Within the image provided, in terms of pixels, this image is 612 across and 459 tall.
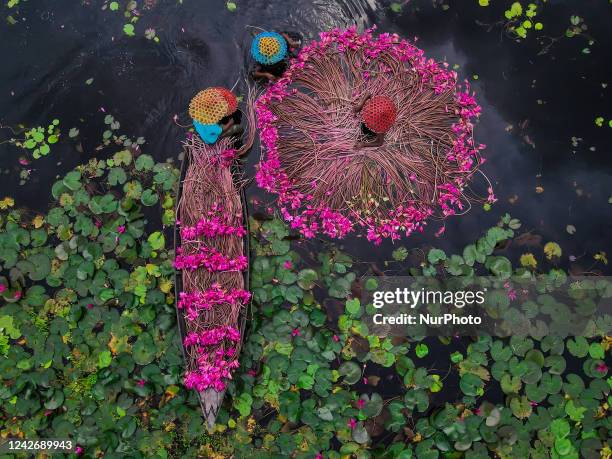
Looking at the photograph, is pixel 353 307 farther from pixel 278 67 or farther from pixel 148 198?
pixel 278 67

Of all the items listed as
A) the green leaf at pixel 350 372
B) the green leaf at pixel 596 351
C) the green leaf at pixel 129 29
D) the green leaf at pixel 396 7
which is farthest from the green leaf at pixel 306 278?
the green leaf at pixel 129 29

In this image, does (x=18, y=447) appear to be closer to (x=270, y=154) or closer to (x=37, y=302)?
(x=37, y=302)

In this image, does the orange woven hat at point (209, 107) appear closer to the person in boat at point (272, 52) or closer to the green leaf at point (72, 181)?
the person in boat at point (272, 52)

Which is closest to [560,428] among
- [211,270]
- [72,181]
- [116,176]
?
[211,270]

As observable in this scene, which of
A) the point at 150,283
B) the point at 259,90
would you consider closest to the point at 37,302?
the point at 150,283

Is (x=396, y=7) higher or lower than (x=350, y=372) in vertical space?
higher

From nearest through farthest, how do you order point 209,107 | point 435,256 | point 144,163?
point 209,107 < point 435,256 < point 144,163

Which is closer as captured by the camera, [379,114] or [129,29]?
[379,114]
